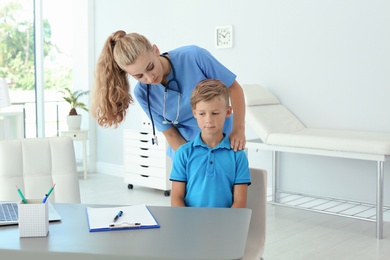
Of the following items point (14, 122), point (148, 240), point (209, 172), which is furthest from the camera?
point (14, 122)

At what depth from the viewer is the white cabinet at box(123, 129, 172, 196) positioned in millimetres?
4746

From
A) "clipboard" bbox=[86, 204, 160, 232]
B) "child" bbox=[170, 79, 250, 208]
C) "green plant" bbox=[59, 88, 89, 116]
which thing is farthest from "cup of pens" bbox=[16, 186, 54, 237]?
"green plant" bbox=[59, 88, 89, 116]

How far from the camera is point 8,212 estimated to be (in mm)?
1523

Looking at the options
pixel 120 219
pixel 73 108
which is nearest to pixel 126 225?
pixel 120 219

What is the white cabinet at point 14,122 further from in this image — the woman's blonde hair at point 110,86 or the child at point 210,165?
the child at point 210,165

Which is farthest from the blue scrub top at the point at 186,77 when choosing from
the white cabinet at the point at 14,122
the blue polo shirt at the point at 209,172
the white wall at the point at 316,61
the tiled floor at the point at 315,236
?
the white cabinet at the point at 14,122

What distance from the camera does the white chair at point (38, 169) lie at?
198cm

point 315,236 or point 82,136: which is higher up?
point 82,136

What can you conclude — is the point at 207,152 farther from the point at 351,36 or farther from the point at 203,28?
the point at 203,28

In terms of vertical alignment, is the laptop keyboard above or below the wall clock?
below

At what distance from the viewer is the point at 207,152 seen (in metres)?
1.88

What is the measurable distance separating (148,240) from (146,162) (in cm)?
365

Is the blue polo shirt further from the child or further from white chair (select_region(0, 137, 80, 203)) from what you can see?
white chair (select_region(0, 137, 80, 203))

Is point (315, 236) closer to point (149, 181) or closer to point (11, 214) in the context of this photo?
point (149, 181)
